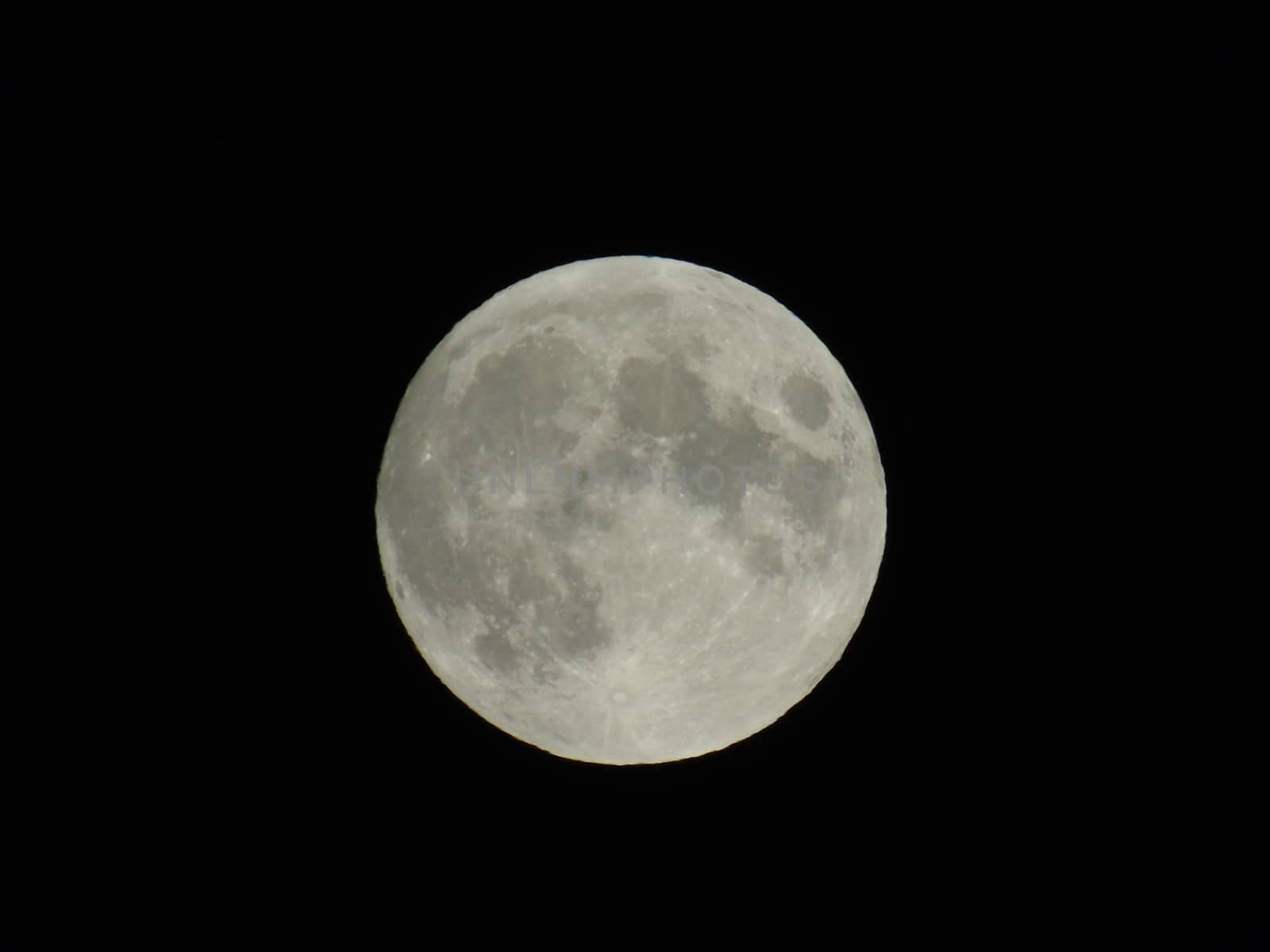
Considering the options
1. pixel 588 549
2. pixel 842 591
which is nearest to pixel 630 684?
pixel 588 549

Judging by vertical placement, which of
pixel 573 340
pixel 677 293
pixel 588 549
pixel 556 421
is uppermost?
pixel 677 293

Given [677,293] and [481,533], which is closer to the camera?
[481,533]

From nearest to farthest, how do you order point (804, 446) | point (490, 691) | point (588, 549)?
1. point (588, 549)
2. point (804, 446)
3. point (490, 691)

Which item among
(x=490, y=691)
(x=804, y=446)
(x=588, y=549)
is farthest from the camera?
(x=490, y=691)

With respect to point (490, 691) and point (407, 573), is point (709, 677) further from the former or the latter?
point (407, 573)

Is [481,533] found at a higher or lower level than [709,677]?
higher

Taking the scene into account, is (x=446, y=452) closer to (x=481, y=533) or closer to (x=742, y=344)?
(x=481, y=533)
